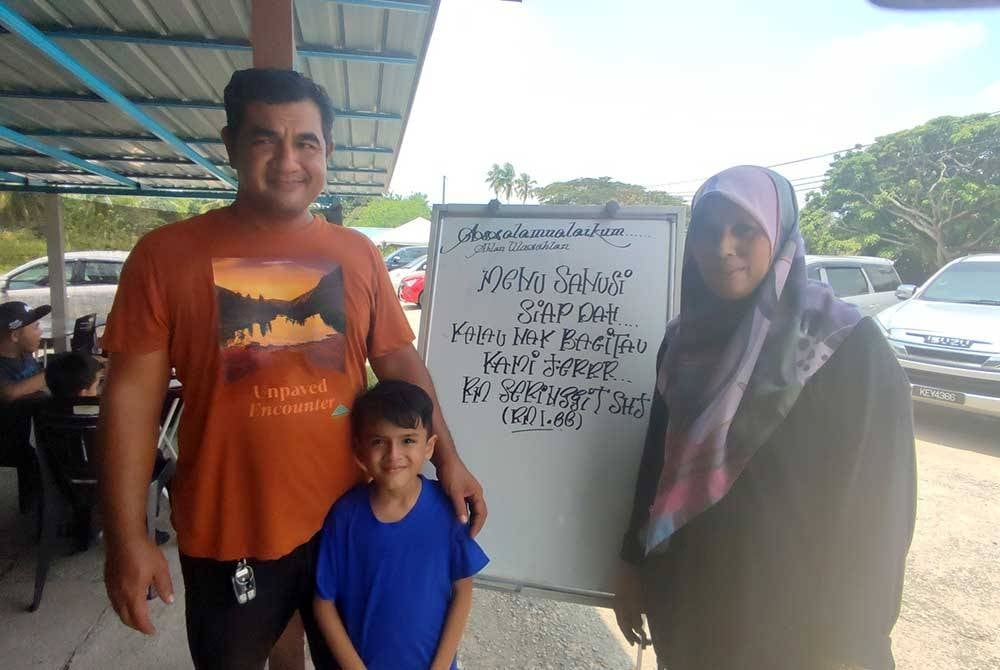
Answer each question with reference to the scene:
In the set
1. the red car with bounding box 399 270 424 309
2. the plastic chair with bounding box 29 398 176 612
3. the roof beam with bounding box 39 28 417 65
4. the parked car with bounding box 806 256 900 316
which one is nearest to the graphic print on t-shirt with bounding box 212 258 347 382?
the plastic chair with bounding box 29 398 176 612

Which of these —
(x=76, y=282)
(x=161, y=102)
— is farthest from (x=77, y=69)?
(x=76, y=282)

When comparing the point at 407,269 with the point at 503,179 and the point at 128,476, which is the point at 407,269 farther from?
the point at 503,179

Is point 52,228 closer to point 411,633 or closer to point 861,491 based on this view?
point 411,633

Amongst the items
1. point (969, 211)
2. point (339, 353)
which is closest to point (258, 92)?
point (339, 353)

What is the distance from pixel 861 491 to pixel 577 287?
106 centimetres

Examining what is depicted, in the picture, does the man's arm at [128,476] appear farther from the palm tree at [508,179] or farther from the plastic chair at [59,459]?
the palm tree at [508,179]

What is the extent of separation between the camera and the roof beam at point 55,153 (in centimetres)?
491

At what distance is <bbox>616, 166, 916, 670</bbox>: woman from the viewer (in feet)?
3.45

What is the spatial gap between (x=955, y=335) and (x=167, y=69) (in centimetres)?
719

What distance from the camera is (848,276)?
297 inches

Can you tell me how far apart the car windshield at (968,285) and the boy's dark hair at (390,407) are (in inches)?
270

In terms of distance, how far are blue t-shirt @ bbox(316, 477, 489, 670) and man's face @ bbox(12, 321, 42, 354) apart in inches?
132

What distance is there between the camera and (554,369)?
1888mm

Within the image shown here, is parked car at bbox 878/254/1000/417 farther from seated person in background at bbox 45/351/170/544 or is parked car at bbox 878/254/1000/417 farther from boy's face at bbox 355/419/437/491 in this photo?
seated person in background at bbox 45/351/170/544
